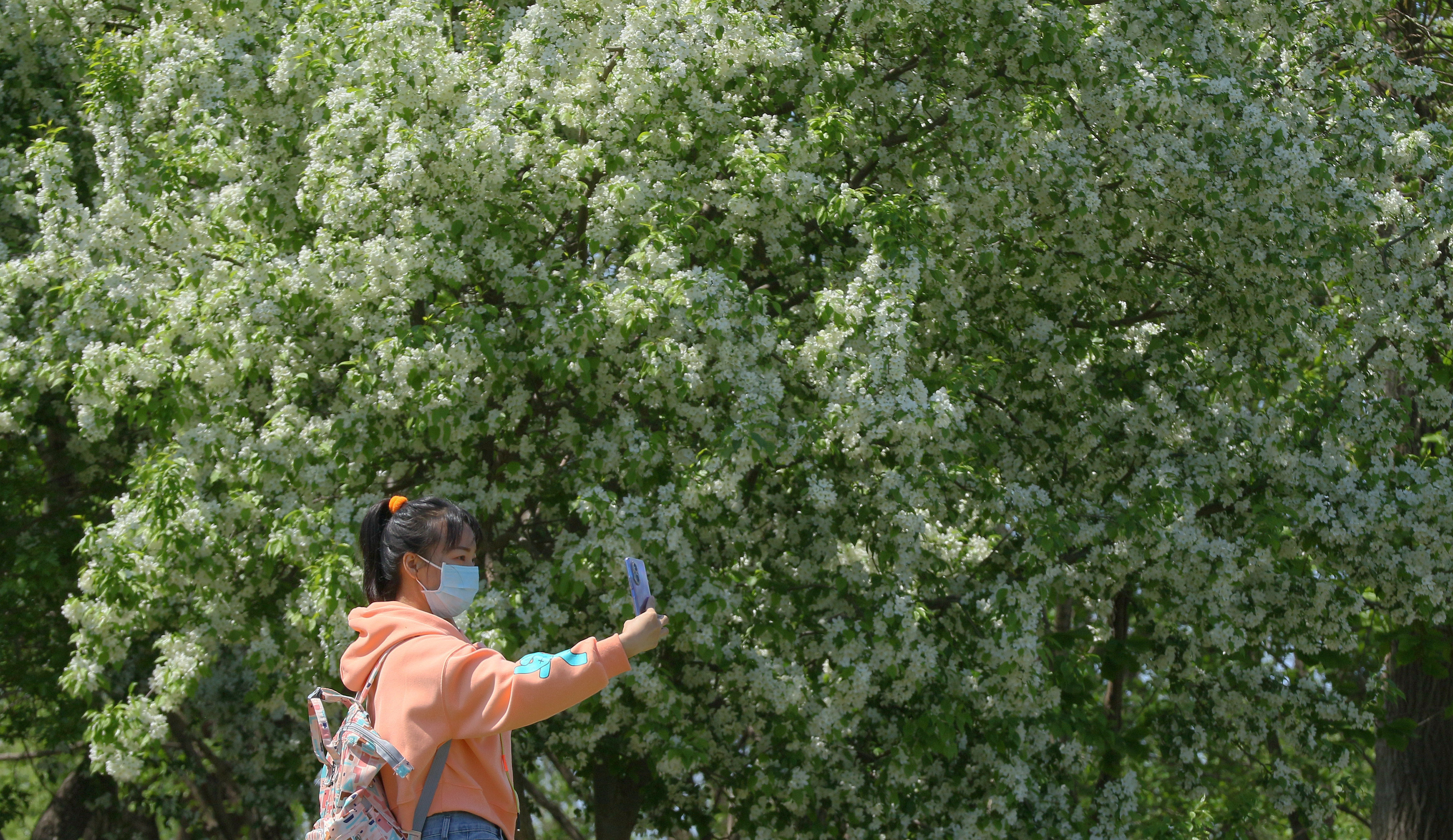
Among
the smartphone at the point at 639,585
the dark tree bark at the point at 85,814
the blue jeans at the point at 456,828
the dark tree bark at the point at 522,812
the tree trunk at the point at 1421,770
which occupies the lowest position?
the dark tree bark at the point at 85,814

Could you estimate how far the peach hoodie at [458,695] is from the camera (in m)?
2.77

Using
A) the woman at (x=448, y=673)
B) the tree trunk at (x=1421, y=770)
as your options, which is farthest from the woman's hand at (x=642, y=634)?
the tree trunk at (x=1421, y=770)

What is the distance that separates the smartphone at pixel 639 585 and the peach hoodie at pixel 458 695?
0.40 ft

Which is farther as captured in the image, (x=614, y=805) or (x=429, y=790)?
(x=614, y=805)

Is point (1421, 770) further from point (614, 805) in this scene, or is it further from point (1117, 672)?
point (614, 805)

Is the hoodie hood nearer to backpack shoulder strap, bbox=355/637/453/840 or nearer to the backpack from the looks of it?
the backpack

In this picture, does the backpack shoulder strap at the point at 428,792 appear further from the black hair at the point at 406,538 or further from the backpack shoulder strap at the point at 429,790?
the black hair at the point at 406,538

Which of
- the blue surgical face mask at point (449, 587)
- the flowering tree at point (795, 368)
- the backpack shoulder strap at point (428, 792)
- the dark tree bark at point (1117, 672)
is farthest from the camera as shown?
the dark tree bark at point (1117, 672)

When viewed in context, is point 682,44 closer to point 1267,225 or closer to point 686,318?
point 686,318

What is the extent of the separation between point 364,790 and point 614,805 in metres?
6.40

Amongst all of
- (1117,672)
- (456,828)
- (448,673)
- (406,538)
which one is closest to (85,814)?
(1117,672)

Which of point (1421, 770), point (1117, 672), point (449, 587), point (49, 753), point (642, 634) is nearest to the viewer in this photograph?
point (642, 634)

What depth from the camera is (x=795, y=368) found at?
23.8 ft

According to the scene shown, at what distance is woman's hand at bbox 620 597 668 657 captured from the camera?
276 centimetres
